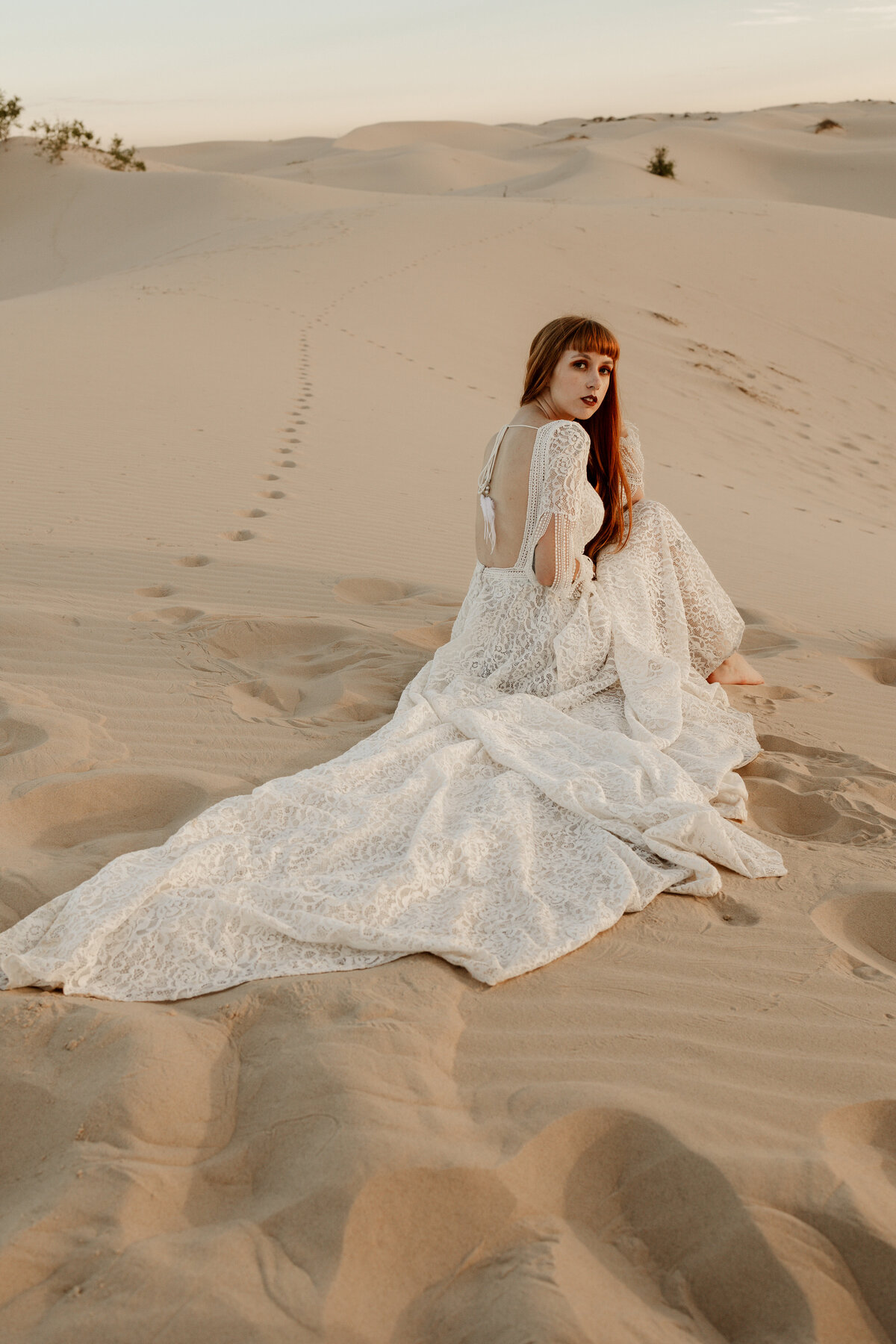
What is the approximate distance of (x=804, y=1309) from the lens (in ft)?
4.85

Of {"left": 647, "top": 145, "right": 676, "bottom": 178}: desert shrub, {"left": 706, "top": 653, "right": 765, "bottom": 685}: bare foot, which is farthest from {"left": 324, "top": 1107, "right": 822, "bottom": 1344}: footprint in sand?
{"left": 647, "top": 145, "right": 676, "bottom": 178}: desert shrub

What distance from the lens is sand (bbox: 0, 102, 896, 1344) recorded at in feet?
4.91

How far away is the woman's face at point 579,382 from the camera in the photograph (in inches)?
135

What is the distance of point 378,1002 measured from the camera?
6.70ft

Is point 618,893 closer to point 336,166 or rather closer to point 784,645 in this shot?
point 784,645

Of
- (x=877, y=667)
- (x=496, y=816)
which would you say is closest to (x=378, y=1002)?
(x=496, y=816)

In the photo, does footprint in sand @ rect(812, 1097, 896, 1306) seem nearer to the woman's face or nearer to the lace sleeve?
the woman's face

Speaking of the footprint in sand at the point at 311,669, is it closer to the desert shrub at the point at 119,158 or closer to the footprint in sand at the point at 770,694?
the footprint in sand at the point at 770,694

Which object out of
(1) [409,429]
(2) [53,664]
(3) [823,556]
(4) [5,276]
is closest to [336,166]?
(4) [5,276]

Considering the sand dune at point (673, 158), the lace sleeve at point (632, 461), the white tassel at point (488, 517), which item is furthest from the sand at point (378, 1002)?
the sand dune at point (673, 158)

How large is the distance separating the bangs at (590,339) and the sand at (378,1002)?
1.32 metres

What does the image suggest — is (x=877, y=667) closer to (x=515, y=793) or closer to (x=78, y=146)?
(x=515, y=793)

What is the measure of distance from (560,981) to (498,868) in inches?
16.0

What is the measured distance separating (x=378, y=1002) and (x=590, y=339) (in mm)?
2309
